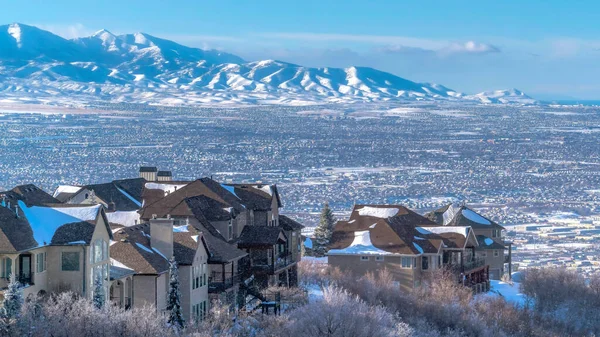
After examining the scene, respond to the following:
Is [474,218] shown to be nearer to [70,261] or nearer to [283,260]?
[283,260]

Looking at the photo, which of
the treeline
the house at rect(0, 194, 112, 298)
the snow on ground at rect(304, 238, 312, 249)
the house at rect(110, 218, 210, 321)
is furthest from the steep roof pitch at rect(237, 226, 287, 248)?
the snow on ground at rect(304, 238, 312, 249)

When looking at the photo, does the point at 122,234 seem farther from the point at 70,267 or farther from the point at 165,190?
the point at 165,190

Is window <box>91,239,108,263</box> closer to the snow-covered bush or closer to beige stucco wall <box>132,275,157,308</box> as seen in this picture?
beige stucco wall <box>132,275,157,308</box>

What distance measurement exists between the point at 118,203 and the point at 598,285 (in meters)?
27.7

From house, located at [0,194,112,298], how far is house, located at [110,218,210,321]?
5.04 feet

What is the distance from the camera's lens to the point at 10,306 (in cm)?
4294

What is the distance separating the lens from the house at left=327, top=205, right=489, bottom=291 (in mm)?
71688

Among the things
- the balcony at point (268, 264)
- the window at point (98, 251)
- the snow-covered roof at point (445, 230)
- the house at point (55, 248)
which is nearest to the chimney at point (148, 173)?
the snow-covered roof at point (445, 230)

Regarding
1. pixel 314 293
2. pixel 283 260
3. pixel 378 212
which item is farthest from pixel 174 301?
pixel 378 212

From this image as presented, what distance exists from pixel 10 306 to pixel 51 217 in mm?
8059

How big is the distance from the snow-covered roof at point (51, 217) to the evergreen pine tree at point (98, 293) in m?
2.22

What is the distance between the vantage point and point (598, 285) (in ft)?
256

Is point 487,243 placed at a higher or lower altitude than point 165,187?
lower

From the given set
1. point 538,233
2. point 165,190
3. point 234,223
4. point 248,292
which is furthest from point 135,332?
point 538,233
